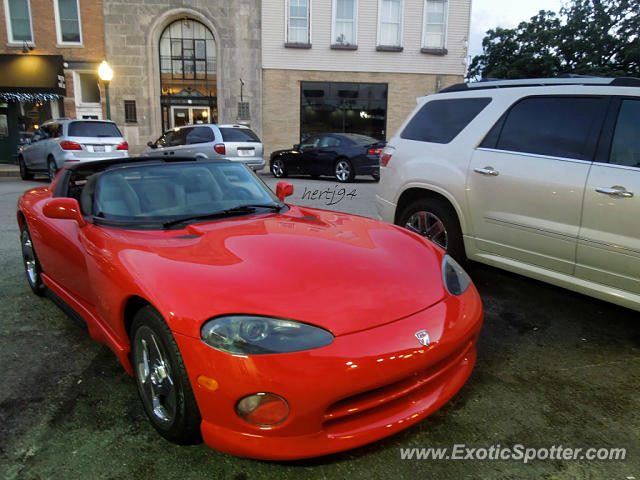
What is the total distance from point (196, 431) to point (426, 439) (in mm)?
1067

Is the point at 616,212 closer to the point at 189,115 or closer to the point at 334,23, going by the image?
the point at 334,23

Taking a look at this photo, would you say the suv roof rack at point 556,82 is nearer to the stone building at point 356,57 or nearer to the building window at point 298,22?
the stone building at point 356,57

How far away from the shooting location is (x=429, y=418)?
8.04 ft

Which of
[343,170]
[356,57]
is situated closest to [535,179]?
[343,170]

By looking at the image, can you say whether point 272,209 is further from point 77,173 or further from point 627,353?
point 627,353

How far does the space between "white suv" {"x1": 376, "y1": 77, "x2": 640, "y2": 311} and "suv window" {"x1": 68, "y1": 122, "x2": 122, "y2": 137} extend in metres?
11.1

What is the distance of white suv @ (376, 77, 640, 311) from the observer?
3.18m

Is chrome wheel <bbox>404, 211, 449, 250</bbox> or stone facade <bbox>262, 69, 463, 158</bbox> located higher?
stone facade <bbox>262, 69, 463, 158</bbox>

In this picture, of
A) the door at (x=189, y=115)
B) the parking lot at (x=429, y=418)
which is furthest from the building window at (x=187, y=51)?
the parking lot at (x=429, y=418)

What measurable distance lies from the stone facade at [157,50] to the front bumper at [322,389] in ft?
69.8

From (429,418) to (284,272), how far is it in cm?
107

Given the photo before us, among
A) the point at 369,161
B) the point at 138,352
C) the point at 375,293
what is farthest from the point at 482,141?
the point at 369,161

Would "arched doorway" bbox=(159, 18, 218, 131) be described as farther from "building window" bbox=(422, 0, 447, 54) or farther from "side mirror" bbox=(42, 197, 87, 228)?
"side mirror" bbox=(42, 197, 87, 228)

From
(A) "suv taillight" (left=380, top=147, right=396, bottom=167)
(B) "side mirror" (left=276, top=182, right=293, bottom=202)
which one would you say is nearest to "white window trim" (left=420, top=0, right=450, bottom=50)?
(A) "suv taillight" (left=380, top=147, right=396, bottom=167)
